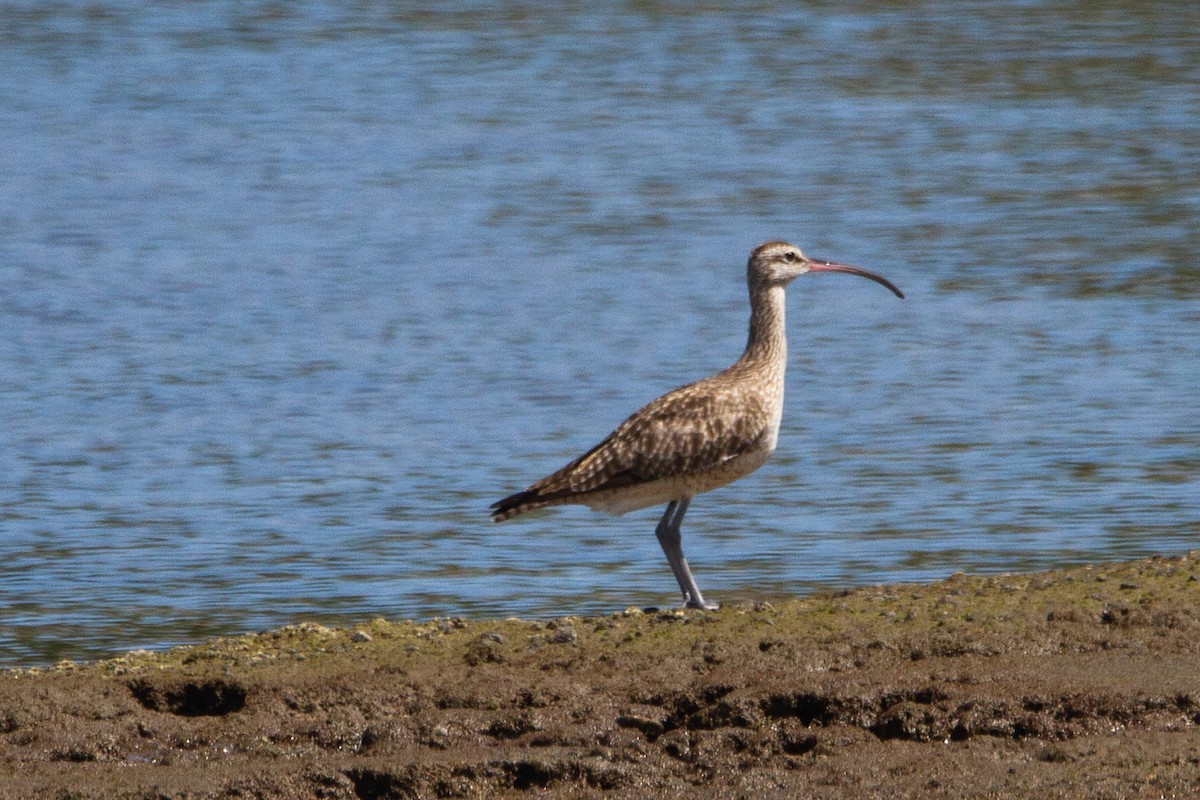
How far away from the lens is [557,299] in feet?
51.9

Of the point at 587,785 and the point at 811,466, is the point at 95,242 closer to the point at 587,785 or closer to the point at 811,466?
the point at 811,466

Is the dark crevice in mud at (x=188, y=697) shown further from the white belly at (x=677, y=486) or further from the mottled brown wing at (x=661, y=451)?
the white belly at (x=677, y=486)

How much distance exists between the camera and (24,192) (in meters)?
20.1

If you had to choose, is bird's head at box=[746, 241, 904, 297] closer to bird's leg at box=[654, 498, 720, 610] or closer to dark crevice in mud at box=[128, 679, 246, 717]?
bird's leg at box=[654, 498, 720, 610]

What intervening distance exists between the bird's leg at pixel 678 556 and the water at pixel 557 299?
60cm

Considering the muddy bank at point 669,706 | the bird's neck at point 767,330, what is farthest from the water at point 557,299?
the muddy bank at point 669,706

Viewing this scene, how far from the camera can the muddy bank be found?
21.0 ft

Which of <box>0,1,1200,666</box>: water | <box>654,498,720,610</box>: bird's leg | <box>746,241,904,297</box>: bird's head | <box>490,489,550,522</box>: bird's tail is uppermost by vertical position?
<box>746,241,904,297</box>: bird's head

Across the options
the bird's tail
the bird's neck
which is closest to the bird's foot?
the bird's tail

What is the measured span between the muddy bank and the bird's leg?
1.89 ft

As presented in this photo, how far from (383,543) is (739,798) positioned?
489 centimetres

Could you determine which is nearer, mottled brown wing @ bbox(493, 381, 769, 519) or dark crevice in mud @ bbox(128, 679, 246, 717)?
dark crevice in mud @ bbox(128, 679, 246, 717)

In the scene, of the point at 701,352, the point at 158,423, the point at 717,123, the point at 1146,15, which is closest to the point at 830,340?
the point at 701,352

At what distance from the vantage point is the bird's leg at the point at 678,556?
892cm
